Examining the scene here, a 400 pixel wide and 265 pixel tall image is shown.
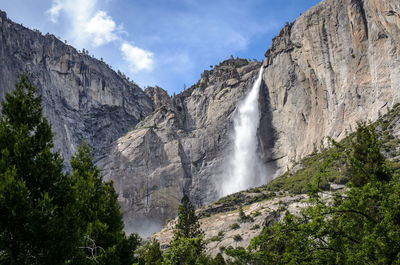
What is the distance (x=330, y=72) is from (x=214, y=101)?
4069 centimetres

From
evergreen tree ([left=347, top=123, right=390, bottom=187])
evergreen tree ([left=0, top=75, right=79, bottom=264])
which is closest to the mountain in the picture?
evergreen tree ([left=347, top=123, right=390, bottom=187])

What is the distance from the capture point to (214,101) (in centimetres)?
11319

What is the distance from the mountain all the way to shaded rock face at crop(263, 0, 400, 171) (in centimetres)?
26

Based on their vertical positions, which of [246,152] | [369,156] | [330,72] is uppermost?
[330,72]

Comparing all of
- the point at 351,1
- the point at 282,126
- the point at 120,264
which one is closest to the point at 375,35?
the point at 351,1

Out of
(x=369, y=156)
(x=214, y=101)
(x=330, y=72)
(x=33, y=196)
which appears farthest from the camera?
(x=214, y=101)

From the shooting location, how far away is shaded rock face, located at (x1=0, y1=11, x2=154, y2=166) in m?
104

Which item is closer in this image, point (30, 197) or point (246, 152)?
point (30, 197)

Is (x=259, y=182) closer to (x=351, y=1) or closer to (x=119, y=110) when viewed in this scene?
(x=351, y=1)

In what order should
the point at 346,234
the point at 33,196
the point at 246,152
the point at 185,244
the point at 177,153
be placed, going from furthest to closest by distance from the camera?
the point at 177,153
the point at 246,152
the point at 185,244
the point at 33,196
the point at 346,234

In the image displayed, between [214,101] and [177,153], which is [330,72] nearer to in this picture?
[214,101]

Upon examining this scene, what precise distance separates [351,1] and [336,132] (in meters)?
31.1

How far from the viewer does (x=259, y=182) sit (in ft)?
305

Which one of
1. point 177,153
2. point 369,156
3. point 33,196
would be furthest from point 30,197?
point 177,153
